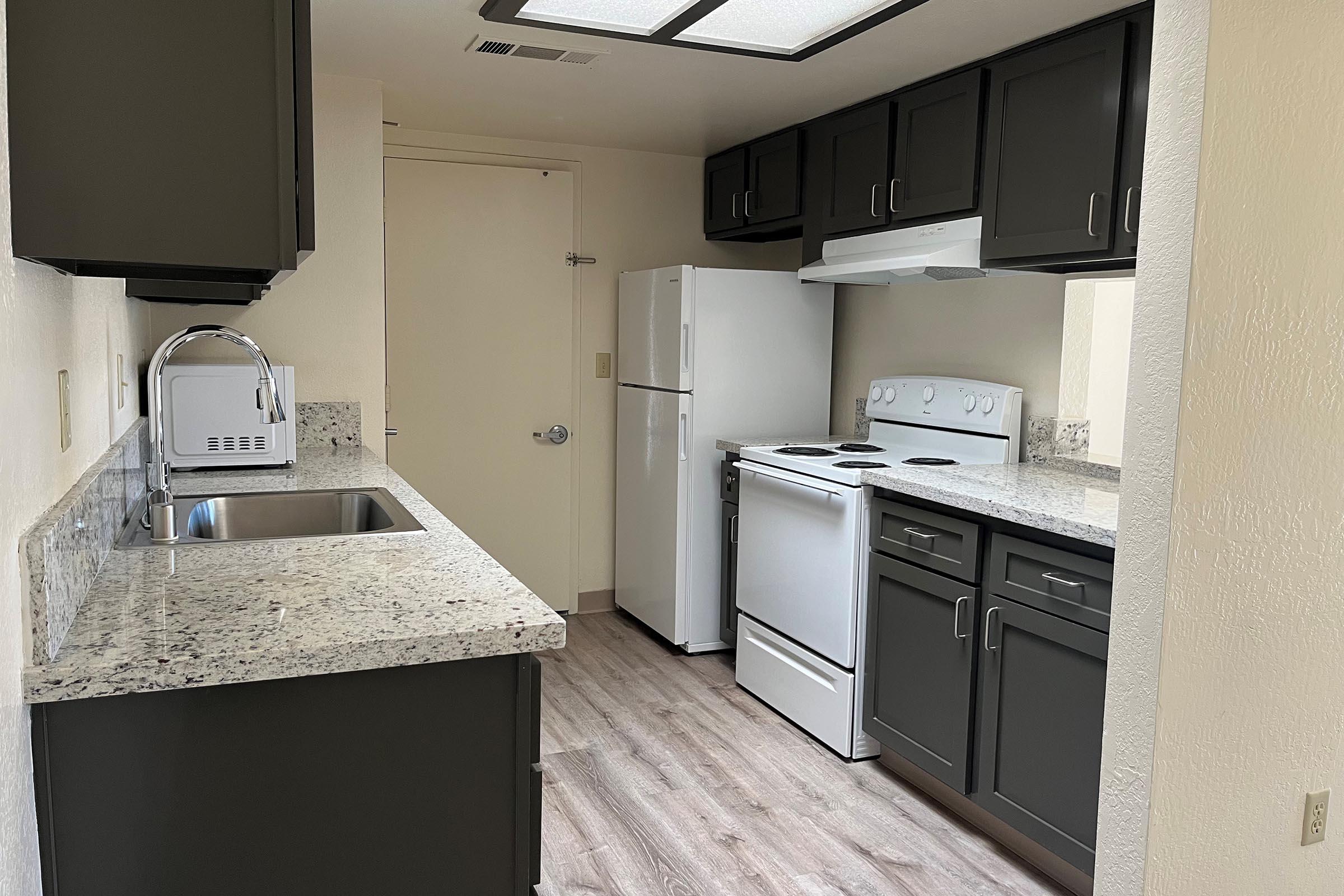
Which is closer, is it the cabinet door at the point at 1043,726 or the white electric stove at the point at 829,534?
the cabinet door at the point at 1043,726

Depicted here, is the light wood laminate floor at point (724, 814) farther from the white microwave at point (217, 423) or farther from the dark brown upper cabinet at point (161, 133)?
the dark brown upper cabinet at point (161, 133)

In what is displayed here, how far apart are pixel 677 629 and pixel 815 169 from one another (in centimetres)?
184

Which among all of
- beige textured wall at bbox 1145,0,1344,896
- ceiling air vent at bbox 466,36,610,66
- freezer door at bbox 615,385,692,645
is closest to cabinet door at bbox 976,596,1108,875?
beige textured wall at bbox 1145,0,1344,896

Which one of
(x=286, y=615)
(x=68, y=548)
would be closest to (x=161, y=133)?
(x=68, y=548)

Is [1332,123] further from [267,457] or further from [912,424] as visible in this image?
[267,457]

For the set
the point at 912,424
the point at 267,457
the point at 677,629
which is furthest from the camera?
the point at 677,629

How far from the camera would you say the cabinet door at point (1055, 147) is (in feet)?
8.13

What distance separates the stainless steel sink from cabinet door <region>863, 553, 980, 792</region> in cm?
139

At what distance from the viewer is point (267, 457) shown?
2830 mm

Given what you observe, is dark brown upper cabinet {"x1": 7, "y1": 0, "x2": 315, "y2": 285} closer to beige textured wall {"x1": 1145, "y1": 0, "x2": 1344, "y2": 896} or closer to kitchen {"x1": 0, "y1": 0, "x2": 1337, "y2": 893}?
kitchen {"x1": 0, "y1": 0, "x2": 1337, "y2": 893}

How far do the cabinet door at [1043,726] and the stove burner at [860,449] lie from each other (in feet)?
3.67

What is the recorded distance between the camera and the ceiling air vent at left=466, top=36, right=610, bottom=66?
9.20ft

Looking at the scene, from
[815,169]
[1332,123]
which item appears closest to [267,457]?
[815,169]

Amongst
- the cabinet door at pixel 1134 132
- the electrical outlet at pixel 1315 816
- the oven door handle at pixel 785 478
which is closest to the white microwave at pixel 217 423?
the oven door handle at pixel 785 478
